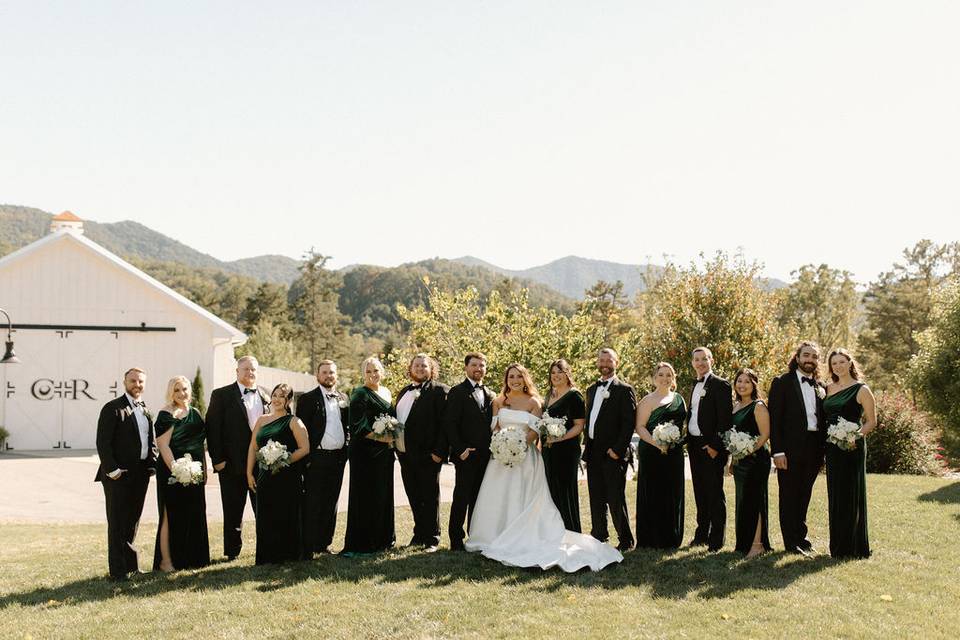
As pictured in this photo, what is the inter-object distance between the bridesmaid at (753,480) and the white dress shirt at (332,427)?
4.28 metres

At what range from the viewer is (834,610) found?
691cm

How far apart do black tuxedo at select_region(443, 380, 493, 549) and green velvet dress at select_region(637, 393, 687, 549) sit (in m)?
1.80

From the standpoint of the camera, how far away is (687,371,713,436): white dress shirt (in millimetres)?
9227

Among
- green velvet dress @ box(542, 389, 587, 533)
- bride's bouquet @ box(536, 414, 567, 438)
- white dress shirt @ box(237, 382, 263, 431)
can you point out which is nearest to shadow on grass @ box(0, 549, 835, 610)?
green velvet dress @ box(542, 389, 587, 533)

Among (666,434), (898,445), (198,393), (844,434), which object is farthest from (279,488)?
(898,445)

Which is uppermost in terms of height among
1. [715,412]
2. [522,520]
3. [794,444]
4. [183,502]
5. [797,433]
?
[715,412]

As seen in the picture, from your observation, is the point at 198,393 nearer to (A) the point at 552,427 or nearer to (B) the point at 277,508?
(B) the point at 277,508

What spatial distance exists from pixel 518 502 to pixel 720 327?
50.7ft

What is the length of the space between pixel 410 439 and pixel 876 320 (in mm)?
47455

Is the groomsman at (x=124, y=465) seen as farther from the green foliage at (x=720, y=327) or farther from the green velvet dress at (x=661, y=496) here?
the green foliage at (x=720, y=327)

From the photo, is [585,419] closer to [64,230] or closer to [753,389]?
[753,389]

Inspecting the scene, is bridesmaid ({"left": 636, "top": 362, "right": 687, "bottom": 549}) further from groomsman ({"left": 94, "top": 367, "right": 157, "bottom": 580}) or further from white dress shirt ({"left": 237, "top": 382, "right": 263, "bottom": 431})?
groomsman ({"left": 94, "top": 367, "right": 157, "bottom": 580})

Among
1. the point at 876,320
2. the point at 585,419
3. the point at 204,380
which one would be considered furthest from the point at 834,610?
the point at 876,320

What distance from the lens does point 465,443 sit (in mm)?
9352
